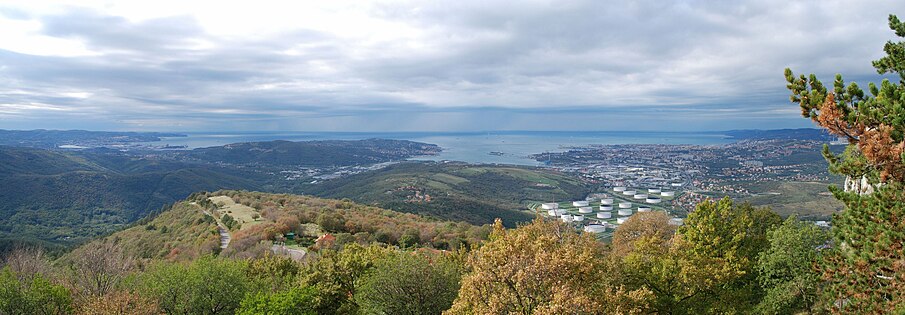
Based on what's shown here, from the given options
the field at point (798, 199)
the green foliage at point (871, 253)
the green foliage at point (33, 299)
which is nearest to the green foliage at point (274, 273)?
the green foliage at point (33, 299)

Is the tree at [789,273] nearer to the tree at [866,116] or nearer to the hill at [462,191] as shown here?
the tree at [866,116]

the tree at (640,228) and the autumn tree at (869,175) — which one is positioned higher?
the autumn tree at (869,175)

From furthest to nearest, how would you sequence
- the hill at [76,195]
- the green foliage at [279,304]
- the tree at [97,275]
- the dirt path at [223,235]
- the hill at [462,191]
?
the hill at [76,195] → the hill at [462,191] → the dirt path at [223,235] → the tree at [97,275] → the green foliage at [279,304]

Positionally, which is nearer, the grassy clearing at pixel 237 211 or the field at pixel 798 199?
the grassy clearing at pixel 237 211

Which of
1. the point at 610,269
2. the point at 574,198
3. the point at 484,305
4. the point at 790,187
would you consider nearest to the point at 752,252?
the point at 610,269

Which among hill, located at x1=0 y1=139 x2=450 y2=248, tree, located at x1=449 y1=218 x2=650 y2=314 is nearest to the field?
tree, located at x1=449 y1=218 x2=650 y2=314

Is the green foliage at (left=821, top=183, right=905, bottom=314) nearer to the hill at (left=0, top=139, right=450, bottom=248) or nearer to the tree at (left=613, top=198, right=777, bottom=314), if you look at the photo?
the tree at (left=613, top=198, right=777, bottom=314)
